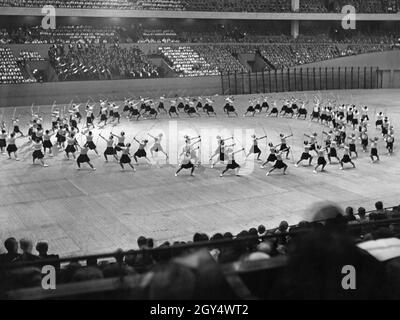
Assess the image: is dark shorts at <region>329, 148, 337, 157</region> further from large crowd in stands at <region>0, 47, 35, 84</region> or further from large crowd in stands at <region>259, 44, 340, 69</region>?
large crowd in stands at <region>259, 44, 340, 69</region>

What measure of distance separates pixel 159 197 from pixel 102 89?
25.0 m

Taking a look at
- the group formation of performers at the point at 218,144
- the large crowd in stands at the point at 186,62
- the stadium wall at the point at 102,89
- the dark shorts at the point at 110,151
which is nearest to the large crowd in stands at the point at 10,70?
the stadium wall at the point at 102,89

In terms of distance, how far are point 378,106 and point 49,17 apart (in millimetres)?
26085

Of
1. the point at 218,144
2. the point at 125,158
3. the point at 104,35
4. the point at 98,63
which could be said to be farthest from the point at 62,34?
the point at 125,158

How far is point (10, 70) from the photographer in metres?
36.1

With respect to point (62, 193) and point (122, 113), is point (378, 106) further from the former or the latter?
point (62, 193)

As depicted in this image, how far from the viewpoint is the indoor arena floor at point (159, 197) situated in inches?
464

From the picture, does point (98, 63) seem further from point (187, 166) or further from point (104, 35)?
point (187, 166)

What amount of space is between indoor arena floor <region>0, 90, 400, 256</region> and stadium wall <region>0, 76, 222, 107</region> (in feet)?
50.3

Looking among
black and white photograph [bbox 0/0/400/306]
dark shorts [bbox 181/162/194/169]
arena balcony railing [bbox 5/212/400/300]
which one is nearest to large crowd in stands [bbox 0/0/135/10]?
black and white photograph [bbox 0/0/400/306]

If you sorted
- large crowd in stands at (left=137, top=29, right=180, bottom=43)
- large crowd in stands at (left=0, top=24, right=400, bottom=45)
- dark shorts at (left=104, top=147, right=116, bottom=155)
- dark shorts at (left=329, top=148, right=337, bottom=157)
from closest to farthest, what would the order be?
dark shorts at (left=329, top=148, right=337, bottom=157) < dark shorts at (left=104, top=147, right=116, bottom=155) < large crowd in stands at (left=0, top=24, right=400, bottom=45) < large crowd in stands at (left=137, top=29, right=180, bottom=43)

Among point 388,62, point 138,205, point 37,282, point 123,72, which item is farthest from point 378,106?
point 37,282

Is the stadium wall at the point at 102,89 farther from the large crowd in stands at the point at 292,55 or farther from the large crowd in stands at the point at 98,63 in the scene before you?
the large crowd in stands at the point at 292,55

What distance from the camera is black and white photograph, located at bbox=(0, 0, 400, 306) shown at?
3.95 meters
